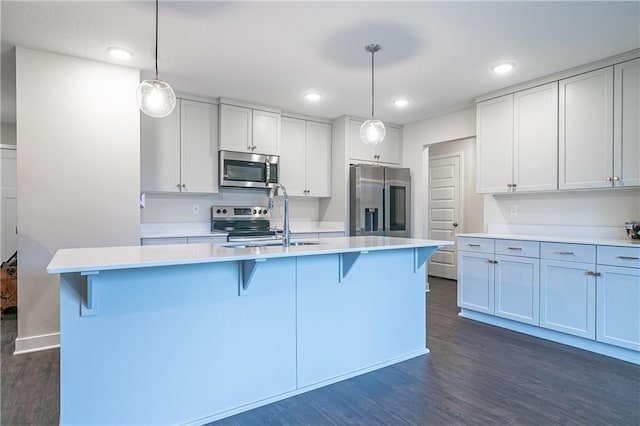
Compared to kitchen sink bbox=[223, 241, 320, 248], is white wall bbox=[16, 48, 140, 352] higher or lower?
higher

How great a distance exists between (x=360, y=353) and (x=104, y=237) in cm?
235

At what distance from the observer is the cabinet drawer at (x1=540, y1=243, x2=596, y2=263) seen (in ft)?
9.34

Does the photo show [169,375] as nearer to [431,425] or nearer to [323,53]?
[431,425]

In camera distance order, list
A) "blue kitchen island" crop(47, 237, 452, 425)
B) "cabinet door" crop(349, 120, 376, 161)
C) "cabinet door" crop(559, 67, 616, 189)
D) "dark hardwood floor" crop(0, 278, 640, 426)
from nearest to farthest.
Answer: "blue kitchen island" crop(47, 237, 452, 425)
"dark hardwood floor" crop(0, 278, 640, 426)
"cabinet door" crop(559, 67, 616, 189)
"cabinet door" crop(349, 120, 376, 161)

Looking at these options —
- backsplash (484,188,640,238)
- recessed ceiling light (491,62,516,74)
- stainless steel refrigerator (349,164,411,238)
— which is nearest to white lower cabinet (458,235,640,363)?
backsplash (484,188,640,238)

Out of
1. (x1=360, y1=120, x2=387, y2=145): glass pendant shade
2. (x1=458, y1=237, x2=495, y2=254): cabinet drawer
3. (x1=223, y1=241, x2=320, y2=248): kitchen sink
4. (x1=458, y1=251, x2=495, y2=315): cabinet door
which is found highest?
(x1=360, y1=120, x2=387, y2=145): glass pendant shade

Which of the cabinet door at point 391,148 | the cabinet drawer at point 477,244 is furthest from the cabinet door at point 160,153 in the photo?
the cabinet drawer at point 477,244

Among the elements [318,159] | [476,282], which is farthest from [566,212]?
[318,159]

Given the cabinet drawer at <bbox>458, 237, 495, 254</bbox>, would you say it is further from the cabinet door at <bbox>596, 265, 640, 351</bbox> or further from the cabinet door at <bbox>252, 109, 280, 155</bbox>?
the cabinet door at <bbox>252, 109, 280, 155</bbox>

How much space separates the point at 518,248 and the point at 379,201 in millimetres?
1885

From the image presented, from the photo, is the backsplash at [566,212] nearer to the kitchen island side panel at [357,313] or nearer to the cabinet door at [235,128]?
the kitchen island side panel at [357,313]

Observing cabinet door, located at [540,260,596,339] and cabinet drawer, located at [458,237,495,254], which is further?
cabinet drawer, located at [458,237,495,254]

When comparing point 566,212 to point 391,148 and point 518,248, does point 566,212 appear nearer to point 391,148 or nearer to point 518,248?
point 518,248

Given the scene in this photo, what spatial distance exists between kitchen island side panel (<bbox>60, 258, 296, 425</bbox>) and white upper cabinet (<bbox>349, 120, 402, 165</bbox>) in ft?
9.89
